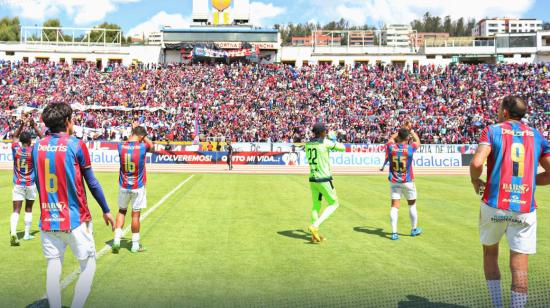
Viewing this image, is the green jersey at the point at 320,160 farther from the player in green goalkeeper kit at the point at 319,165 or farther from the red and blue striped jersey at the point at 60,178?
the red and blue striped jersey at the point at 60,178

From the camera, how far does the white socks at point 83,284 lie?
5113mm

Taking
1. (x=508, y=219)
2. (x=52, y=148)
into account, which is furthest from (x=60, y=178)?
(x=508, y=219)

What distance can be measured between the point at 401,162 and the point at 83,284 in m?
7.32

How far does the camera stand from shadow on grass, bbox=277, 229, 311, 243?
34.2ft

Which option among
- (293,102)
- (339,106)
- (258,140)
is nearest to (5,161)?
(258,140)

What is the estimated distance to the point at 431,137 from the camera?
140 feet

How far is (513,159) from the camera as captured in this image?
521 centimetres

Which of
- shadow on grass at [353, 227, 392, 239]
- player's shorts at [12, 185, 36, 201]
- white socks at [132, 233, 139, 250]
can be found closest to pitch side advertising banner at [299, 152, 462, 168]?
shadow on grass at [353, 227, 392, 239]

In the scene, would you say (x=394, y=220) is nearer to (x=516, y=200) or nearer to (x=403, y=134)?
(x=403, y=134)

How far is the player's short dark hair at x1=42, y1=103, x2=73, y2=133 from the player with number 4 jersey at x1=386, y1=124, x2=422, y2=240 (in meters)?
7.30

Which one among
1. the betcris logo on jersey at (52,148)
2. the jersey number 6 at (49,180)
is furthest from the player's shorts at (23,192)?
the betcris logo on jersey at (52,148)

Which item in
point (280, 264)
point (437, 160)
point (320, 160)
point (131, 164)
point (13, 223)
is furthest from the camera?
point (437, 160)

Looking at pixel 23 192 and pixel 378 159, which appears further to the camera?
pixel 378 159

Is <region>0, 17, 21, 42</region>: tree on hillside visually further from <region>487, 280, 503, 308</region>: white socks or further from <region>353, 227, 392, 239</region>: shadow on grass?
<region>487, 280, 503, 308</region>: white socks
